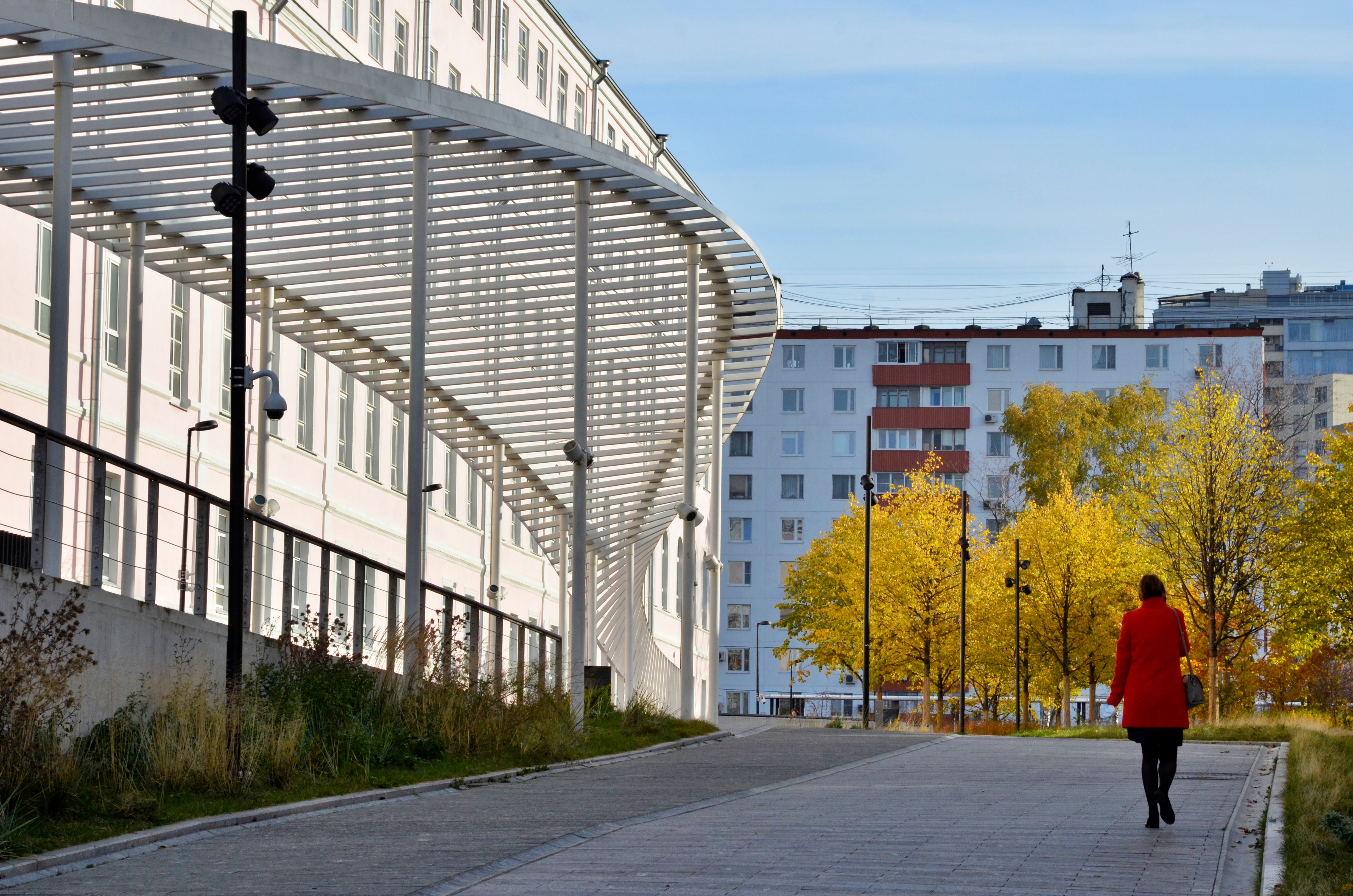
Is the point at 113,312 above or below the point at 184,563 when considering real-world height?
above

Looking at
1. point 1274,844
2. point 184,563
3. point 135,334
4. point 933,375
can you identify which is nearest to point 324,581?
point 184,563

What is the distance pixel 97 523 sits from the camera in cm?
1391

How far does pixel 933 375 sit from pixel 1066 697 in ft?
124

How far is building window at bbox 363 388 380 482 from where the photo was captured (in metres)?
37.7

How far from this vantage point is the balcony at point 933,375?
291 feet

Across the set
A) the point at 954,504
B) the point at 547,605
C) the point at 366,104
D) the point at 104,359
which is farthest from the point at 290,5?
the point at 954,504

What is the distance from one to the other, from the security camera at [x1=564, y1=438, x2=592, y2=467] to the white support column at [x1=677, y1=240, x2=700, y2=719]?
135 inches

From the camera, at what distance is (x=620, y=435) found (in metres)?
27.4

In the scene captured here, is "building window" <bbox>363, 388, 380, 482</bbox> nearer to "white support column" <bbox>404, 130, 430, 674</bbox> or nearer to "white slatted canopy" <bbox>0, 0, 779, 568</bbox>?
"white slatted canopy" <bbox>0, 0, 779, 568</bbox>

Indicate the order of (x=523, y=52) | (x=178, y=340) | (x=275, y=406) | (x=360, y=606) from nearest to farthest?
(x=275, y=406) → (x=360, y=606) → (x=178, y=340) → (x=523, y=52)

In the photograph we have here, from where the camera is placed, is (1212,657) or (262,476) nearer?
(262,476)

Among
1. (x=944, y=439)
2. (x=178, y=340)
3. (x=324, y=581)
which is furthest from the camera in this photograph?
(x=944, y=439)

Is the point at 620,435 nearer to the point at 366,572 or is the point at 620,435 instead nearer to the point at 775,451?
the point at 366,572

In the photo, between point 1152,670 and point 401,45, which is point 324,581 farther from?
point 401,45
